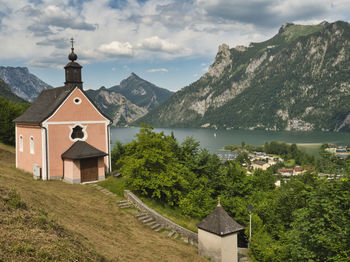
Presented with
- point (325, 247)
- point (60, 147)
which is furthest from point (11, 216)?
point (60, 147)

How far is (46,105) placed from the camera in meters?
30.1

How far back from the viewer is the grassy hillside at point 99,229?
41.4 ft

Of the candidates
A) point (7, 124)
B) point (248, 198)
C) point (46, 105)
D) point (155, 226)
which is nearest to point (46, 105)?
point (46, 105)

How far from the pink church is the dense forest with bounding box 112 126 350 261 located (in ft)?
12.2

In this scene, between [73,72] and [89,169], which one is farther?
[73,72]

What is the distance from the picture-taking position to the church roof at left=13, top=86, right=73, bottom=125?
28.0 metres

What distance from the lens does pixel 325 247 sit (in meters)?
12.5

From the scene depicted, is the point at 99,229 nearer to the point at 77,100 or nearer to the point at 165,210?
the point at 165,210

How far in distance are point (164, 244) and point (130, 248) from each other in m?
2.54

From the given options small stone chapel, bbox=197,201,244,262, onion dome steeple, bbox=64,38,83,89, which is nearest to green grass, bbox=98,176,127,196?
onion dome steeple, bbox=64,38,83,89

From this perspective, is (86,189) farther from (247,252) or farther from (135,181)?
(247,252)

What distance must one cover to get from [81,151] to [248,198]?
1640 centimetres

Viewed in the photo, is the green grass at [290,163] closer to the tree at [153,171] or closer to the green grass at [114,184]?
the green grass at [114,184]

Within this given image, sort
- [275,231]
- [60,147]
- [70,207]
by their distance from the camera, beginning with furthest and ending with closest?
[60,147] → [275,231] → [70,207]
